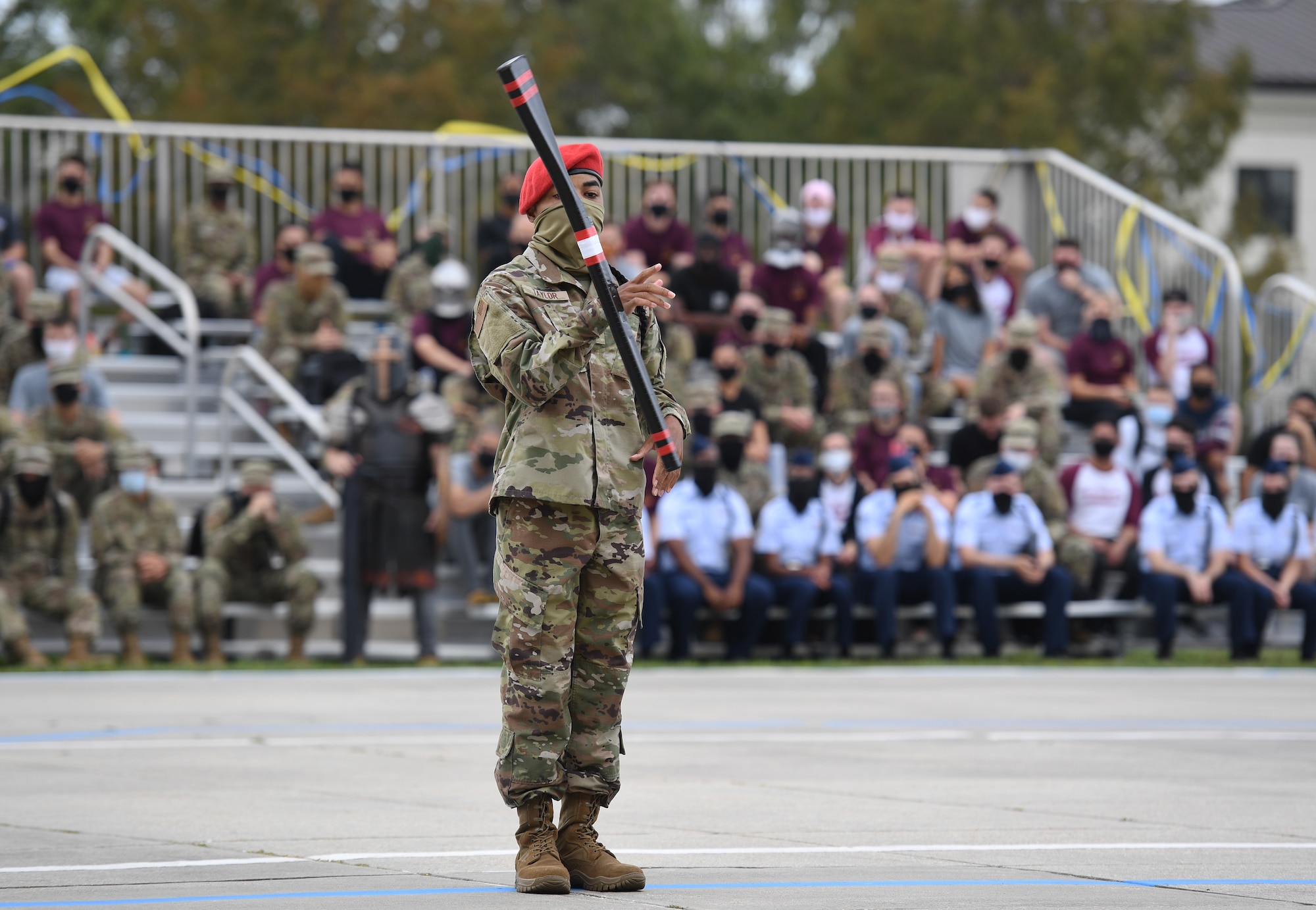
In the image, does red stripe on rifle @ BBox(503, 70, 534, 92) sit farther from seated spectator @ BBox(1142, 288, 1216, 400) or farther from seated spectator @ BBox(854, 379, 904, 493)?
seated spectator @ BBox(1142, 288, 1216, 400)

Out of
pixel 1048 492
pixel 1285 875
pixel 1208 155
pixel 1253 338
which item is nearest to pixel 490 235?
pixel 1048 492

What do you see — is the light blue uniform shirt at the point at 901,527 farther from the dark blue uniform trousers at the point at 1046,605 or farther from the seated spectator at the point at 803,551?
the dark blue uniform trousers at the point at 1046,605

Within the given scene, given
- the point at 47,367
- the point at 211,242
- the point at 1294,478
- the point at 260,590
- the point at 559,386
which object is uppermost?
the point at 211,242

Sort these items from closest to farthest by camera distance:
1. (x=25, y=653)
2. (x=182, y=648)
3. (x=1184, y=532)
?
(x=25, y=653) → (x=182, y=648) → (x=1184, y=532)

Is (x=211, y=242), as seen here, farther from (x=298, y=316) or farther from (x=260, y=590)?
(x=260, y=590)

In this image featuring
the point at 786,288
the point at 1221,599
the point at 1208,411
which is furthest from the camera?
the point at 786,288

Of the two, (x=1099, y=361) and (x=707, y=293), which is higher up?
(x=707, y=293)

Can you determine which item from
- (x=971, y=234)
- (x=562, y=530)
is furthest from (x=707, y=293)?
(x=562, y=530)

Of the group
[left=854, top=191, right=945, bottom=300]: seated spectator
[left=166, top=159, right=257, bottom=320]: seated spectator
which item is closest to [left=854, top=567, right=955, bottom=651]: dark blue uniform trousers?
[left=854, top=191, right=945, bottom=300]: seated spectator

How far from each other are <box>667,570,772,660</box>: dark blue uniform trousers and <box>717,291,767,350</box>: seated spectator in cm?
308

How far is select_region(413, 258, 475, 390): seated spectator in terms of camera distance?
59.8 ft

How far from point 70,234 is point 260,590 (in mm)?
5568

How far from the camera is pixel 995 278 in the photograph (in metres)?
20.8

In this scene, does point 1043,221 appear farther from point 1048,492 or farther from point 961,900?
point 961,900
